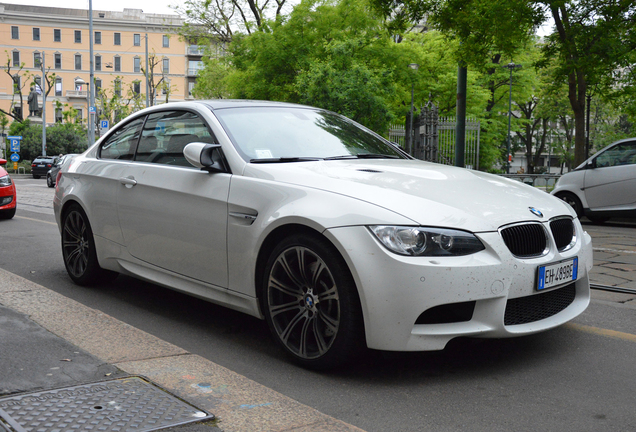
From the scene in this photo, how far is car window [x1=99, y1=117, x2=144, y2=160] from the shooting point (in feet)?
17.0

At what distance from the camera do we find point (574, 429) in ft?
9.33

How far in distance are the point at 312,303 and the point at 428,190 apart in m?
0.85

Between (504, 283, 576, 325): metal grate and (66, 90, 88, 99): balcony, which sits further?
(66, 90, 88, 99): balcony

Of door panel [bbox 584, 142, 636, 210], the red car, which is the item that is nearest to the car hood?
door panel [bbox 584, 142, 636, 210]

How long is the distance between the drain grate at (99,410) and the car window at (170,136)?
70.7 inches

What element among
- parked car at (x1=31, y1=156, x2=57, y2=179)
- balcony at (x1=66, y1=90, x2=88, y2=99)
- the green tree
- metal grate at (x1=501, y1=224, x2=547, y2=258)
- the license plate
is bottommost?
parked car at (x1=31, y1=156, x2=57, y2=179)

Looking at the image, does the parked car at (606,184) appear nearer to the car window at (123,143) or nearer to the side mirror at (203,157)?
the car window at (123,143)

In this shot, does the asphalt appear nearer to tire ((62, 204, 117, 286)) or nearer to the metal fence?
tire ((62, 204, 117, 286))

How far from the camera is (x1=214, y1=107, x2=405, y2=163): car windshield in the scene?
4.24 metres

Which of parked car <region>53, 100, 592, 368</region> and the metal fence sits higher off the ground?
the metal fence

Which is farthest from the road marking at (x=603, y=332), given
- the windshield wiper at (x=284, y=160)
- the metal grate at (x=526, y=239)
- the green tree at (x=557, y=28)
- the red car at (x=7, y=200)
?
the red car at (x=7, y=200)

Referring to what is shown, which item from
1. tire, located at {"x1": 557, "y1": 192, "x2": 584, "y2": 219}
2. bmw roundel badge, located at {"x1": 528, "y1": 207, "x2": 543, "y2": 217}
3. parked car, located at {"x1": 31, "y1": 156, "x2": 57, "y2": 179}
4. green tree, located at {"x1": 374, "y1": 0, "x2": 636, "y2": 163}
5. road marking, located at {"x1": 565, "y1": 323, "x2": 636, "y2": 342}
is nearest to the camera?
bmw roundel badge, located at {"x1": 528, "y1": 207, "x2": 543, "y2": 217}

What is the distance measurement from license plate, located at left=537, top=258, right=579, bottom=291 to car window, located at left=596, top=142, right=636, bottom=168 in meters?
8.79

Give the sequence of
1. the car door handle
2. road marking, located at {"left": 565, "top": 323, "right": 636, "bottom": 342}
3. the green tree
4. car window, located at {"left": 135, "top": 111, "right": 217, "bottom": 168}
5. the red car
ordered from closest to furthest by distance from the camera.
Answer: road marking, located at {"left": 565, "top": 323, "right": 636, "bottom": 342}
car window, located at {"left": 135, "top": 111, "right": 217, "bottom": 168}
the car door handle
the red car
the green tree
